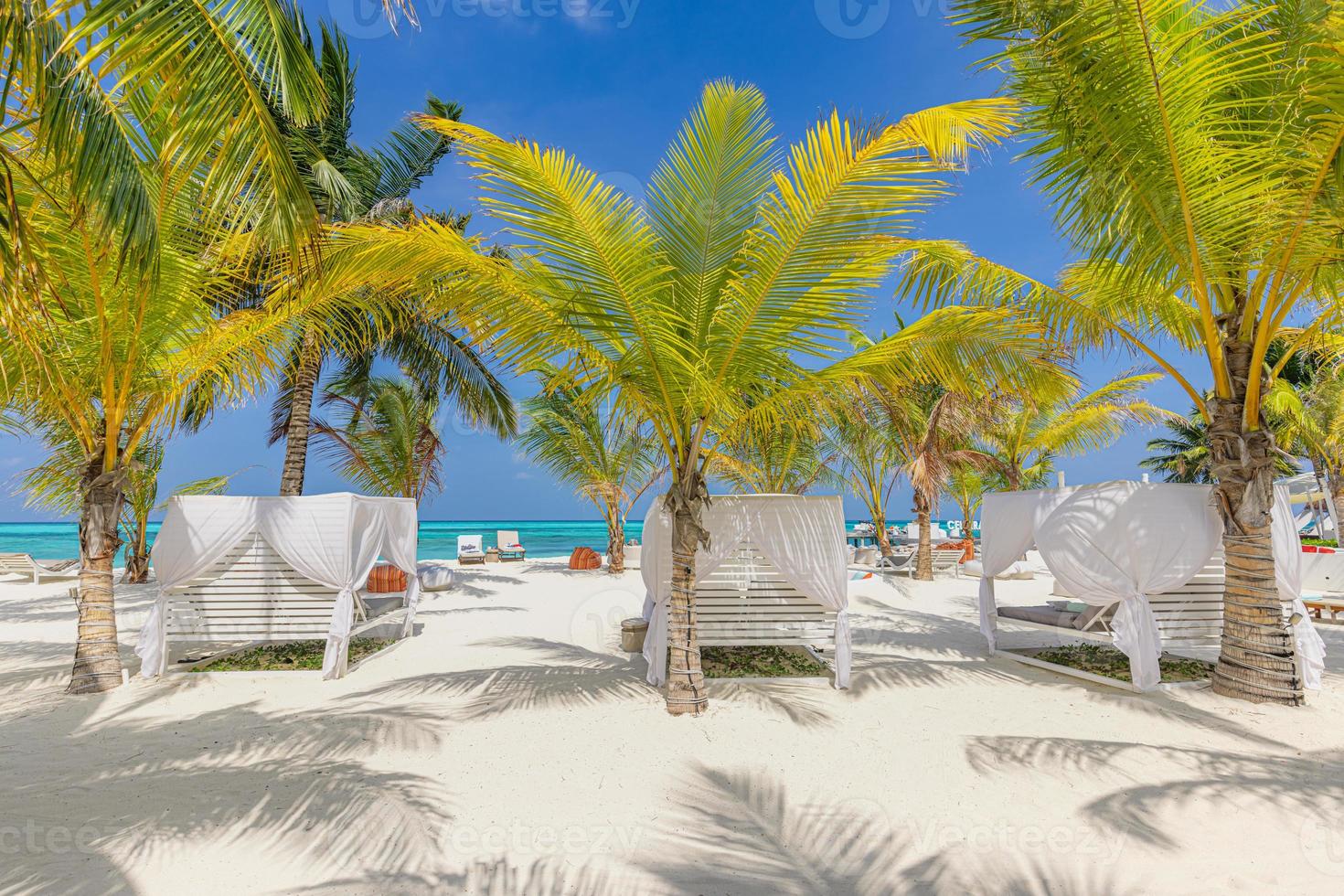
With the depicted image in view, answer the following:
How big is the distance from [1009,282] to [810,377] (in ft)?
9.05

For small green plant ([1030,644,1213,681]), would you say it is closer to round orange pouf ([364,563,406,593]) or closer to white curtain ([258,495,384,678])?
white curtain ([258,495,384,678])

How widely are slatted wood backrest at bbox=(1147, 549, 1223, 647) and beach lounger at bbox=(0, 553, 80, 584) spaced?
2000 centimetres

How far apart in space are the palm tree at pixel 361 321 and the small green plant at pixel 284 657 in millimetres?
2396

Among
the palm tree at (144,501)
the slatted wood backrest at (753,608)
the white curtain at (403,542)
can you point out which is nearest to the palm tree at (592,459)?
the palm tree at (144,501)

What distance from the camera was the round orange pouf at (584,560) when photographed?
1678 centimetres

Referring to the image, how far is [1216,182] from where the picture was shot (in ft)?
14.5

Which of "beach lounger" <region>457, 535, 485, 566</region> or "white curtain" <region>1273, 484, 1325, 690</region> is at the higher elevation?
"white curtain" <region>1273, 484, 1325, 690</region>

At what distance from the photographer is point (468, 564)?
19.0 meters

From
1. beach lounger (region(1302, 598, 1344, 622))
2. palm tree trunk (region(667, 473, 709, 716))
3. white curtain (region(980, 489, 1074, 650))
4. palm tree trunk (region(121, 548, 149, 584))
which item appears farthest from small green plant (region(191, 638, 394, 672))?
beach lounger (region(1302, 598, 1344, 622))

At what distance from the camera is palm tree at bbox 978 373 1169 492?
37.8 ft

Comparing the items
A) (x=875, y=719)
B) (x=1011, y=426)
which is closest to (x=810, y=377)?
(x=875, y=719)

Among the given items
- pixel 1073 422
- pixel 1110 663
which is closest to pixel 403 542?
pixel 1110 663

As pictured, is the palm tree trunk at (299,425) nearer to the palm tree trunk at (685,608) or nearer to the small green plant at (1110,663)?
the palm tree trunk at (685,608)

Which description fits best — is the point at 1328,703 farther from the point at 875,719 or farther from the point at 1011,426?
the point at 1011,426
